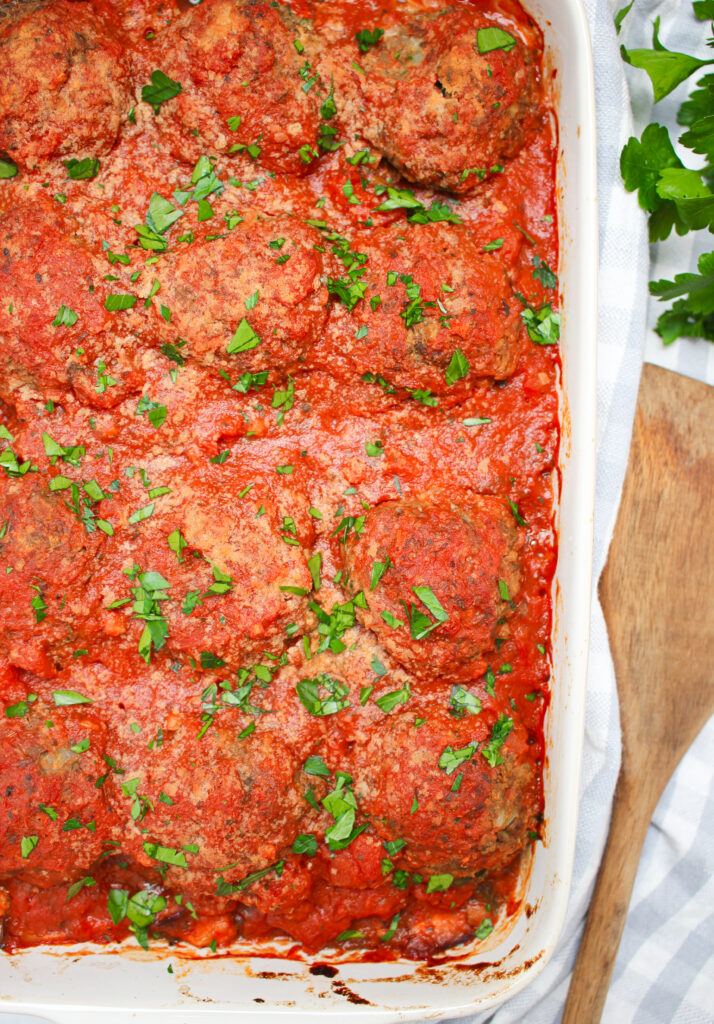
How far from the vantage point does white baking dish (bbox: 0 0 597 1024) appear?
8.86ft

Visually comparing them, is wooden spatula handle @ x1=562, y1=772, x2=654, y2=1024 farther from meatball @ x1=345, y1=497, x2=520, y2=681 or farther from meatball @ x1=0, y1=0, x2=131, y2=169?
meatball @ x1=0, y1=0, x2=131, y2=169

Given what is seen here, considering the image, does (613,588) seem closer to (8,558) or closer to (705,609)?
(705,609)

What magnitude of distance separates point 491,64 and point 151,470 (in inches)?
67.5

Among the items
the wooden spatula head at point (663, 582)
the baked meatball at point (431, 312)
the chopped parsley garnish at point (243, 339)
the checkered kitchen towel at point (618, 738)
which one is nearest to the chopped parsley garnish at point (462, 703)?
the checkered kitchen towel at point (618, 738)

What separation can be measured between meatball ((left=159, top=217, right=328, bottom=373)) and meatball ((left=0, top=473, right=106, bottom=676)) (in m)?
0.69

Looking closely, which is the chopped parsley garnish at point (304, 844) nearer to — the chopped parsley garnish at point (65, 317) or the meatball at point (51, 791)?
the meatball at point (51, 791)

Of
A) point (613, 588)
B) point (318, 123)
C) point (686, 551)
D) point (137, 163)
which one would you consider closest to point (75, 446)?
point (137, 163)

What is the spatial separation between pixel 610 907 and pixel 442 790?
1163mm

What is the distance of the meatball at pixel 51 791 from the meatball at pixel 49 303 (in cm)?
111

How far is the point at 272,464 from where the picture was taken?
2801mm

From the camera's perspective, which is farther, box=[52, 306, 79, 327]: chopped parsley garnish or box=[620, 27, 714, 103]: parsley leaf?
box=[620, 27, 714, 103]: parsley leaf

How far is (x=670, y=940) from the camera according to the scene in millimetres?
3475

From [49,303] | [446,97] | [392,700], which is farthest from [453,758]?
[446,97]

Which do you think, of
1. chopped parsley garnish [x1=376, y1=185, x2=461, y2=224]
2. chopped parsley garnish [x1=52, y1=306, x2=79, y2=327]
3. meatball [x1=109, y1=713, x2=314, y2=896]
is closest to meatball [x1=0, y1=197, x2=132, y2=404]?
chopped parsley garnish [x1=52, y1=306, x2=79, y2=327]
